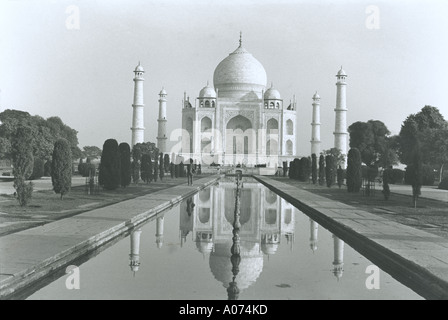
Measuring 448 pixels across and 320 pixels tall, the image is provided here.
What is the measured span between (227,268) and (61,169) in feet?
19.5

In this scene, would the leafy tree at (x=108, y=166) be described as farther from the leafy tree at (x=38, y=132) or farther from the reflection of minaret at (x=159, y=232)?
the leafy tree at (x=38, y=132)

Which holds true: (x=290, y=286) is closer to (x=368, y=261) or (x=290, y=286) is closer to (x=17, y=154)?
(x=368, y=261)

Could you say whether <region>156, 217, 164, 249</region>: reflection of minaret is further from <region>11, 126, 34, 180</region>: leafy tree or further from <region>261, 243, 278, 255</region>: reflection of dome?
<region>11, 126, 34, 180</region>: leafy tree

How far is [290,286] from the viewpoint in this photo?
12.0ft

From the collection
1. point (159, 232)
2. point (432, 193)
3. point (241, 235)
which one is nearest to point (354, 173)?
point (432, 193)

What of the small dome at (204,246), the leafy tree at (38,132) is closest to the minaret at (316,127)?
the leafy tree at (38,132)

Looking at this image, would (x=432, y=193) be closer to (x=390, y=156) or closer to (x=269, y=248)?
(x=269, y=248)

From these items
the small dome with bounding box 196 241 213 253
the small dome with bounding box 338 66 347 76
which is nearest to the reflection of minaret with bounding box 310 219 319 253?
the small dome with bounding box 196 241 213 253

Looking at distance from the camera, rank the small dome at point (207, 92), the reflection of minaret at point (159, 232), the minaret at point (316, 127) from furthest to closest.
Result: the small dome at point (207, 92) < the minaret at point (316, 127) < the reflection of minaret at point (159, 232)

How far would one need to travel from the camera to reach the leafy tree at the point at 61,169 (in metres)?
9.20

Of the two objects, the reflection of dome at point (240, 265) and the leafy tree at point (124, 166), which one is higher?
the leafy tree at point (124, 166)

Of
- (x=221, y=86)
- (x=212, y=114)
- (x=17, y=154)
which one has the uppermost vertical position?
(x=221, y=86)
